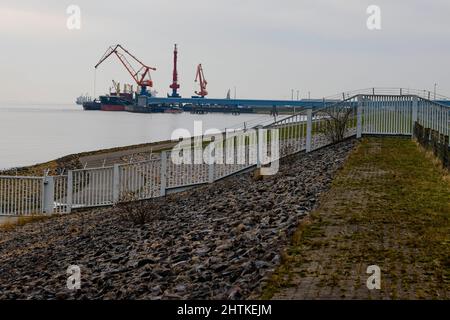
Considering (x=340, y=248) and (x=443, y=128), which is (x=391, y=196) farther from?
(x=443, y=128)

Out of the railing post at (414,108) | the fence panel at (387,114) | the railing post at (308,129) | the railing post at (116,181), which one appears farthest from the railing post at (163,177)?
the railing post at (414,108)

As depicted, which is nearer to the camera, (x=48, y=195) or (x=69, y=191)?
(x=69, y=191)

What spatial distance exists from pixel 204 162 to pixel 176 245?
1021cm

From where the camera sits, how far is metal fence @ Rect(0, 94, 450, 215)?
63.8ft

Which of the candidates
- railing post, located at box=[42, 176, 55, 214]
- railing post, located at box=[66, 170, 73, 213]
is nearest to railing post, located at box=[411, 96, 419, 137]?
railing post, located at box=[66, 170, 73, 213]

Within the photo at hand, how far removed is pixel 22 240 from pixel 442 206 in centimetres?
904

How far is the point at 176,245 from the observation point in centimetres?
995

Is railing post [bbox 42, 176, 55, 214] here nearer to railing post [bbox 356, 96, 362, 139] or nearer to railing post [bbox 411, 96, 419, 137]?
railing post [bbox 356, 96, 362, 139]

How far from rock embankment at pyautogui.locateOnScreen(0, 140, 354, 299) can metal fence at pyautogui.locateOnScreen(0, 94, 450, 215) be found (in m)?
1.29

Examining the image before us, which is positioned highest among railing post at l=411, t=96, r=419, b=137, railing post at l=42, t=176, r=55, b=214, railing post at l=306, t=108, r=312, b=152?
railing post at l=411, t=96, r=419, b=137

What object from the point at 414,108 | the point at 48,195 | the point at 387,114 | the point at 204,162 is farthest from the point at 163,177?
the point at 414,108

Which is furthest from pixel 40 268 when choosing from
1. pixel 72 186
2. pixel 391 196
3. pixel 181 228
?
pixel 72 186

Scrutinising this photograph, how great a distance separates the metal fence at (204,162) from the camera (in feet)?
63.8

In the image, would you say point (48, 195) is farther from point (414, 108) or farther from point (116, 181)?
point (414, 108)
